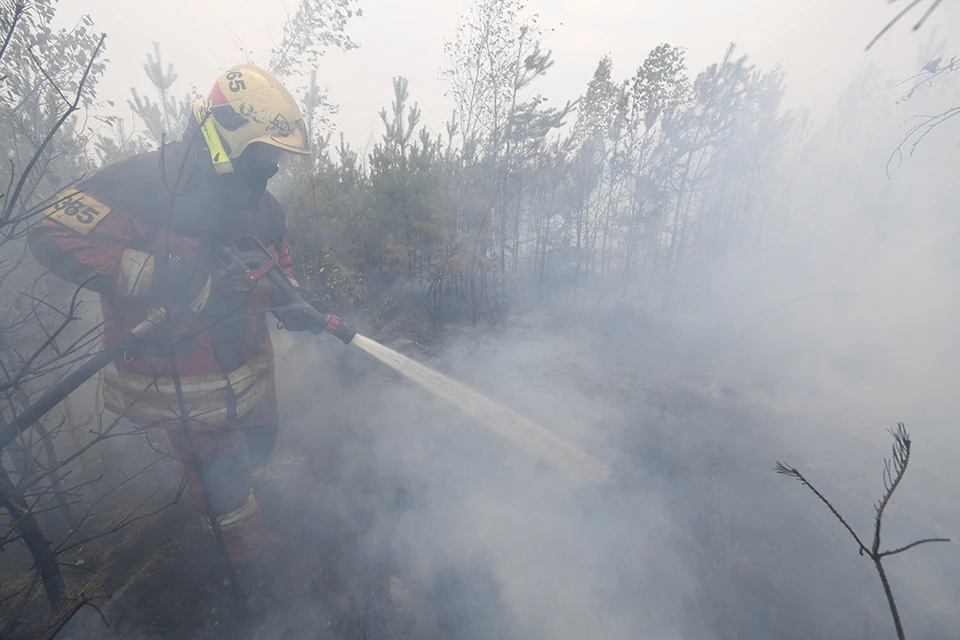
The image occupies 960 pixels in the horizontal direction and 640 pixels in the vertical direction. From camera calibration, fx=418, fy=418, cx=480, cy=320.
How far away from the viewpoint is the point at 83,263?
95.1 inches

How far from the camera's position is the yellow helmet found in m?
2.72

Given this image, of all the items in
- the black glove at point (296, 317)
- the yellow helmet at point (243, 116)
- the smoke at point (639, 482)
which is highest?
the yellow helmet at point (243, 116)

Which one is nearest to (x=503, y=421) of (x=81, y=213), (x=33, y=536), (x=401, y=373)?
(x=401, y=373)

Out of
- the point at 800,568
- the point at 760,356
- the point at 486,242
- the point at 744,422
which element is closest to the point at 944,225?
the point at 760,356

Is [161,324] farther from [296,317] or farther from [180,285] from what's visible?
[296,317]

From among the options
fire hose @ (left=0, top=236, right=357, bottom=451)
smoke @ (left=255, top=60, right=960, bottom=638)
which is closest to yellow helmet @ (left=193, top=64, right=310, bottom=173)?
fire hose @ (left=0, top=236, right=357, bottom=451)

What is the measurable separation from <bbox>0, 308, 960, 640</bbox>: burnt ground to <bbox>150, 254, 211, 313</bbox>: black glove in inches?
55.2

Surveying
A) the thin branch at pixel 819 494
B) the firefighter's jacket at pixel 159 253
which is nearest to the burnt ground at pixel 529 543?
the firefighter's jacket at pixel 159 253

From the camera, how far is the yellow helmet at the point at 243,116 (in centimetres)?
272

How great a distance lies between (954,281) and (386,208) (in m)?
18.6

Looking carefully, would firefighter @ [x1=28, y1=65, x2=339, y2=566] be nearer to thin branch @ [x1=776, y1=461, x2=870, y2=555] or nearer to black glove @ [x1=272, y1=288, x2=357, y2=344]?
black glove @ [x1=272, y1=288, x2=357, y2=344]

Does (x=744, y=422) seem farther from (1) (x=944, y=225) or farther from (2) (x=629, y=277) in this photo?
(1) (x=944, y=225)

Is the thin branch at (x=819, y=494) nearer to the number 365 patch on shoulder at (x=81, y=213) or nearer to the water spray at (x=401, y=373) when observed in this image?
the water spray at (x=401, y=373)

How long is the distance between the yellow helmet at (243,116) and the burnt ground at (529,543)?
245cm
